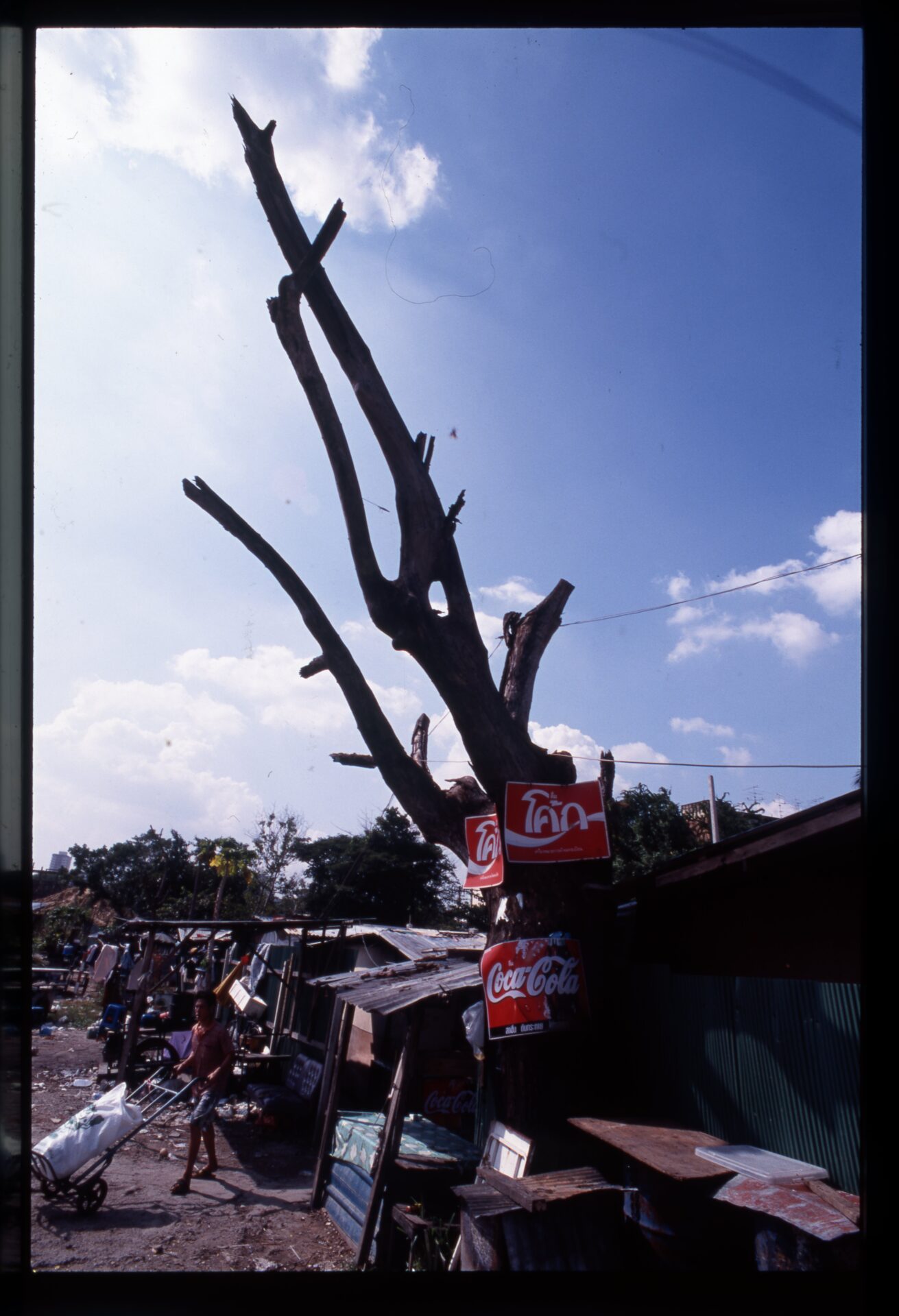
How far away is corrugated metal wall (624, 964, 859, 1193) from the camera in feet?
13.9

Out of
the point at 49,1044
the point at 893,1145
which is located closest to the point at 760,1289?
the point at 893,1145

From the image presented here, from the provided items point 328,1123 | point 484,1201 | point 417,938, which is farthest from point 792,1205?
point 417,938

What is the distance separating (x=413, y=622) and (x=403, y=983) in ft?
13.6

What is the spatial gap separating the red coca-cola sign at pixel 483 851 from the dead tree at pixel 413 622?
0.10 metres

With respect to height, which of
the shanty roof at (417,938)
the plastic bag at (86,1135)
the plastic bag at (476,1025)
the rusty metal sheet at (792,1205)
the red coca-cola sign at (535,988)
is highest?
the red coca-cola sign at (535,988)

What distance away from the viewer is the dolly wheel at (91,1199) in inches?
346

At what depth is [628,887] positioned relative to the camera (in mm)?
7145

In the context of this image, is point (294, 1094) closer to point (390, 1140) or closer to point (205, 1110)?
point (205, 1110)

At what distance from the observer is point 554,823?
6844 millimetres

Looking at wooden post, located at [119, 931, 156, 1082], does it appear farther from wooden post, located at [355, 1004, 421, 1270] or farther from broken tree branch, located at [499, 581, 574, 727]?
broken tree branch, located at [499, 581, 574, 727]

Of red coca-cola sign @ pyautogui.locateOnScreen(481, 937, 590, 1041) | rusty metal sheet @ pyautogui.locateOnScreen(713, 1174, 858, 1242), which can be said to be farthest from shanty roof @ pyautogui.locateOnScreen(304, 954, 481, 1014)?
rusty metal sheet @ pyautogui.locateOnScreen(713, 1174, 858, 1242)

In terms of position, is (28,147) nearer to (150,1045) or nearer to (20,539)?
(20,539)

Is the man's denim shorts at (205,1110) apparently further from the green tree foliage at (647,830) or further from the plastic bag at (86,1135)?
the green tree foliage at (647,830)

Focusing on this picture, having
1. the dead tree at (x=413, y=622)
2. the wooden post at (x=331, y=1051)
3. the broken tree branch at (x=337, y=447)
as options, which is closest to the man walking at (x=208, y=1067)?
the wooden post at (x=331, y=1051)
